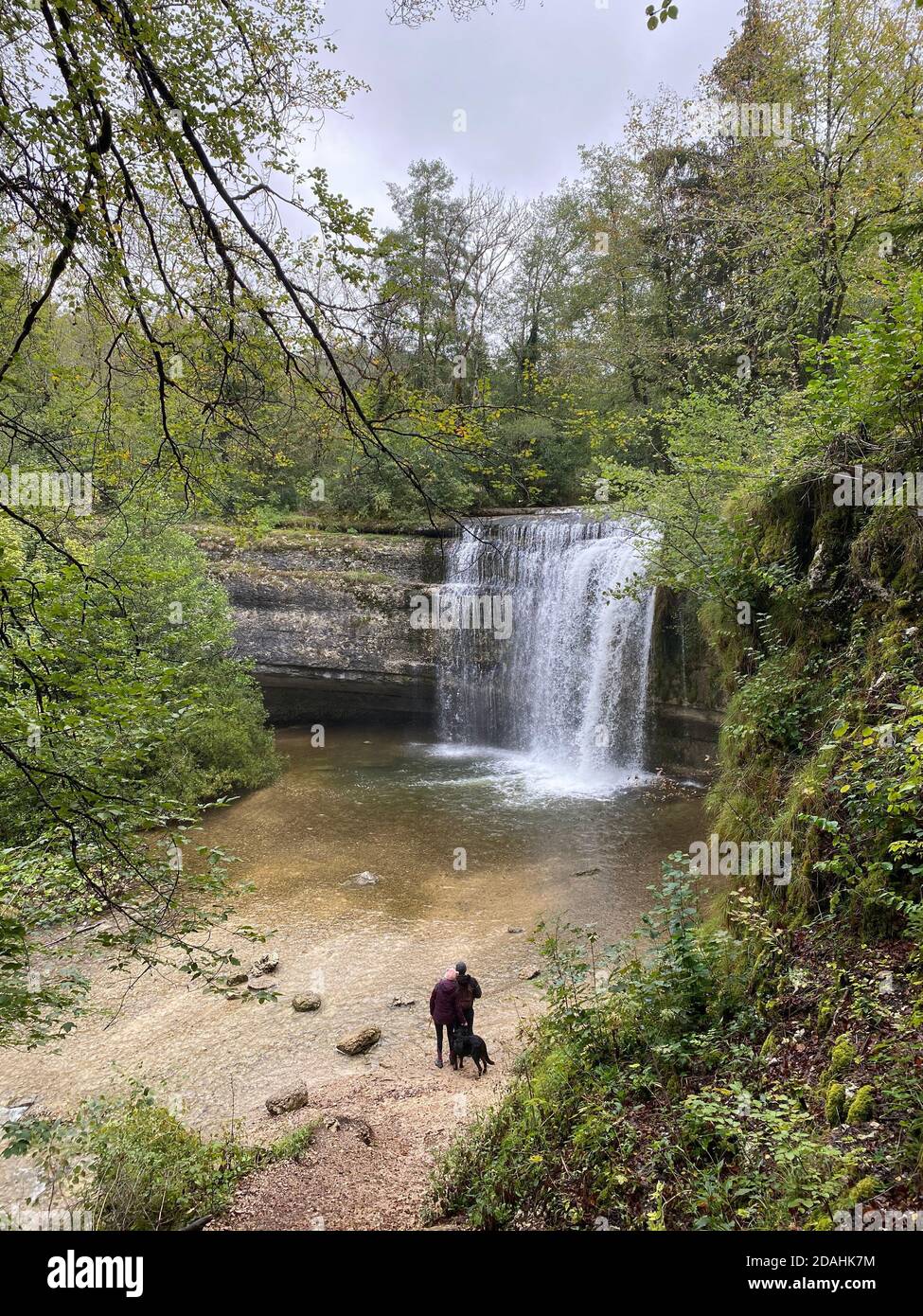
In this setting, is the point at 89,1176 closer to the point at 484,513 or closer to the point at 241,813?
the point at 241,813

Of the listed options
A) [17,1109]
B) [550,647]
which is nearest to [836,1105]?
[17,1109]

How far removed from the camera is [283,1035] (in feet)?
22.7

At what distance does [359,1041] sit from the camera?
21.8 feet

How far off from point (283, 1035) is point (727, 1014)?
16.3 feet

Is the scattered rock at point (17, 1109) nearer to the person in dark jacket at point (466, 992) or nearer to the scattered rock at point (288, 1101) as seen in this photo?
the scattered rock at point (288, 1101)

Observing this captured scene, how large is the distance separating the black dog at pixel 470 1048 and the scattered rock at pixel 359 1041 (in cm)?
100

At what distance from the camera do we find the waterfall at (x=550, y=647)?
49.0 ft

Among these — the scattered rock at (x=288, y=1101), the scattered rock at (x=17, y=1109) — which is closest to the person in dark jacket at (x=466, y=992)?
the scattered rock at (x=288, y=1101)

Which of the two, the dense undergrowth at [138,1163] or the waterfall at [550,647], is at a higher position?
the waterfall at [550,647]

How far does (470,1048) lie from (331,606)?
13256 millimetres

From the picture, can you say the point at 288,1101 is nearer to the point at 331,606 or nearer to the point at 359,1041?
the point at 359,1041

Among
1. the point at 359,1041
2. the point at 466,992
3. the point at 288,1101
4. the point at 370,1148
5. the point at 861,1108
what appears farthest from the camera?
the point at 359,1041

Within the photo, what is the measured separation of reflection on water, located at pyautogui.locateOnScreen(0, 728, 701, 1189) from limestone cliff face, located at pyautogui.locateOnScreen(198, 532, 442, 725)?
2.73 meters

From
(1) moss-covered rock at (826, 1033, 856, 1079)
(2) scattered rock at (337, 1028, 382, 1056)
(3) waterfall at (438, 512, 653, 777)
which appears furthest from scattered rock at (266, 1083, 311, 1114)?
(3) waterfall at (438, 512, 653, 777)
